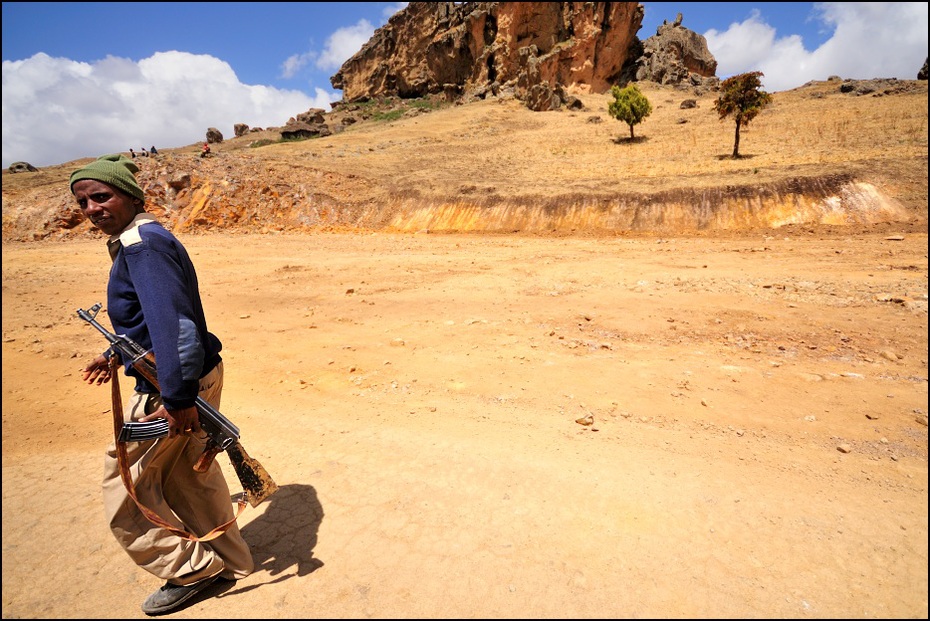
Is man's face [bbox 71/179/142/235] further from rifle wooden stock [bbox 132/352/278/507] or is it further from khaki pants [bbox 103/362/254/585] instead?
khaki pants [bbox 103/362/254/585]

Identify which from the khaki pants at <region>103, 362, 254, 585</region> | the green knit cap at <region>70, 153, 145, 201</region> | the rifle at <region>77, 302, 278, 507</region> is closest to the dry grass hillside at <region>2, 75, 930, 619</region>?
the khaki pants at <region>103, 362, 254, 585</region>

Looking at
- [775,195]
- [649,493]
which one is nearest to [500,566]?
[649,493]

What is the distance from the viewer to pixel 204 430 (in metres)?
2.51

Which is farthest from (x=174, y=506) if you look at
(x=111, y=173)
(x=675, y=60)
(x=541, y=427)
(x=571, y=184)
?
(x=675, y=60)

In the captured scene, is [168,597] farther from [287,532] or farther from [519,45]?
[519,45]

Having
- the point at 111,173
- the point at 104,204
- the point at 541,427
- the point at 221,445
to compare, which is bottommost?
the point at 541,427

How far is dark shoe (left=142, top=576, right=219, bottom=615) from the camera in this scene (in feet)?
8.02

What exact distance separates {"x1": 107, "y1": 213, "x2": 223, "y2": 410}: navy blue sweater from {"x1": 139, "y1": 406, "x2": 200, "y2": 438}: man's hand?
0.05 metres

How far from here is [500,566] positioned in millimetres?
2658

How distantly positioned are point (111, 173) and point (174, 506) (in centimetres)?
194

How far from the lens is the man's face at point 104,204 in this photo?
2.24 meters

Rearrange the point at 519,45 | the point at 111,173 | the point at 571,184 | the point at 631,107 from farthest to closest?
the point at 519,45
the point at 631,107
the point at 571,184
the point at 111,173

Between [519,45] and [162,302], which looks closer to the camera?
[162,302]

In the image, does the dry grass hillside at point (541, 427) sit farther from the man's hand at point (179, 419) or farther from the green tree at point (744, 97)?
the green tree at point (744, 97)
